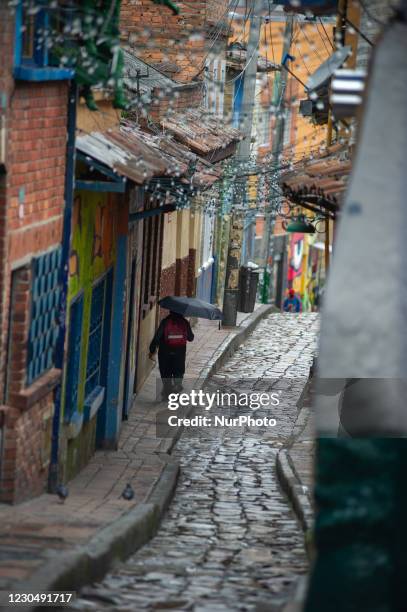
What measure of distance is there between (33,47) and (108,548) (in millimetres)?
4212

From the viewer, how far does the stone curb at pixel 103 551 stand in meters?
8.09

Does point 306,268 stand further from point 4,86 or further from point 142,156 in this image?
point 4,86

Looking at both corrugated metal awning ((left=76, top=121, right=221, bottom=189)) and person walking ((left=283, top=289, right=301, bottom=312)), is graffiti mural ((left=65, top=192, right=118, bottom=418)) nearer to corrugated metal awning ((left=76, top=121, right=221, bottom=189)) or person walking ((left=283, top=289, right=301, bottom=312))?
corrugated metal awning ((left=76, top=121, right=221, bottom=189))

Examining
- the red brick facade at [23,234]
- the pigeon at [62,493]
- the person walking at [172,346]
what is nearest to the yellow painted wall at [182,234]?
the person walking at [172,346]

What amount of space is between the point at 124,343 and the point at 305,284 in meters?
35.9

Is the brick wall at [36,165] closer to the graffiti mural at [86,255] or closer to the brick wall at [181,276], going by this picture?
the graffiti mural at [86,255]

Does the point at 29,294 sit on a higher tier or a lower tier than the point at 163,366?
higher

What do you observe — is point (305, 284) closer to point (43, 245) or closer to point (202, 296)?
point (202, 296)

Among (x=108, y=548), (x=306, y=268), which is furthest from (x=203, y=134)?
(x=306, y=268)

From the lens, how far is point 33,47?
11219mm

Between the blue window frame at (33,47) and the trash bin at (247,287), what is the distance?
67.4 ft

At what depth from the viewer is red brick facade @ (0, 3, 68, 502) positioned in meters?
10.2

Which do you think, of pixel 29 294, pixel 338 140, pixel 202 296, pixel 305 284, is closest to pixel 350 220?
pixel 29 294

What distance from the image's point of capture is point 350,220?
19.5ft
